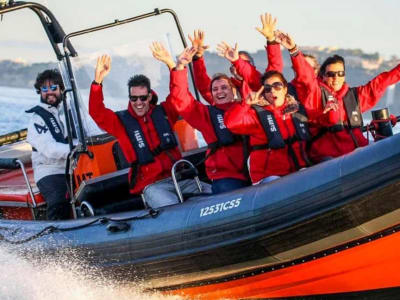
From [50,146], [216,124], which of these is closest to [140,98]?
[216,124]

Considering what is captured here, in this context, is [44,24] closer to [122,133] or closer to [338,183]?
[122,133]

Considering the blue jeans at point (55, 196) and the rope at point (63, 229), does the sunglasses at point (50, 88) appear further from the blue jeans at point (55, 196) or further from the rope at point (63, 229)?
the rope at point (63, 229)

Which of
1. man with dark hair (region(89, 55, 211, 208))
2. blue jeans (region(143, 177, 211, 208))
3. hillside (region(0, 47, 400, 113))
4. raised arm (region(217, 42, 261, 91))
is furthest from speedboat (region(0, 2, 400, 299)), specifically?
hillside (region(0, 47, 400, 113))

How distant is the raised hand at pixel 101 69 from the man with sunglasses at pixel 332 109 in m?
1.16

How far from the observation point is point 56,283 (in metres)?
4.94

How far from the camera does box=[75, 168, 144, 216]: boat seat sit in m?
5.15

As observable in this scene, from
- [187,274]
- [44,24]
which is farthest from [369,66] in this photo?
[187,274]

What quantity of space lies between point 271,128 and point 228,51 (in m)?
0.70

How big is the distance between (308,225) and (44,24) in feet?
9.50

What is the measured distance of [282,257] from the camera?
4.17 m

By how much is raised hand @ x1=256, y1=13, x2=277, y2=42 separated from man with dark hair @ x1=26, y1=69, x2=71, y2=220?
1.56m

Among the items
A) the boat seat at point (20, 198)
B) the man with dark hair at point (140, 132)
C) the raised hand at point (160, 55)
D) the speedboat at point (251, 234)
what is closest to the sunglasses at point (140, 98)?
the man with dark hair at point (140, 132)

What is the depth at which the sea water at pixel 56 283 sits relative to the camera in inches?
188

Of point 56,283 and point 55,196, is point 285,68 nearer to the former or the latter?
point 55,196
